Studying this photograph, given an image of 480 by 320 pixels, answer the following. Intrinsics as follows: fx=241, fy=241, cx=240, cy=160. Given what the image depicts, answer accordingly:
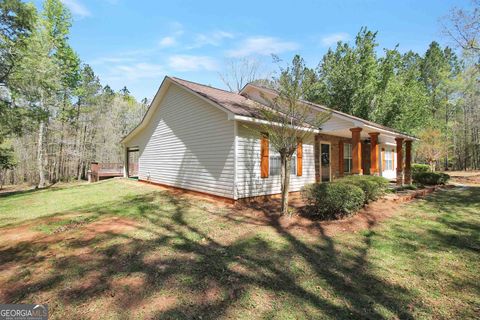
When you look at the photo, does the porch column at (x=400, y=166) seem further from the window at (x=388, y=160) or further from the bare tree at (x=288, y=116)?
the bare tree at (x=288, y=116)

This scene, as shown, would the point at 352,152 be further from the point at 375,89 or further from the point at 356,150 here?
the point at 375,89

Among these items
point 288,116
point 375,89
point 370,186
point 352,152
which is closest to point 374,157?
point 352,152

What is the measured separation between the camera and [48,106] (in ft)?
63.8

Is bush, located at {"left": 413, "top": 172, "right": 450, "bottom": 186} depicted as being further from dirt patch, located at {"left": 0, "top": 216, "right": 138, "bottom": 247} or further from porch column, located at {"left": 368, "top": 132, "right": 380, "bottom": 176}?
dirt patch, located at {"left": 0, "top": 216, "right": 138, "bottom": 247}

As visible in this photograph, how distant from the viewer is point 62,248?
15.8ft

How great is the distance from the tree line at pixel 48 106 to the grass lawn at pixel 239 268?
391 inches

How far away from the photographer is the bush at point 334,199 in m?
6.14

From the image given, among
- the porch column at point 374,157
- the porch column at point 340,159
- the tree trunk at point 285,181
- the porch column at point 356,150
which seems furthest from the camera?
the porch column at point 340,159

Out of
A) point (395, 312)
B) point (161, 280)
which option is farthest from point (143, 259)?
point (395, 312)

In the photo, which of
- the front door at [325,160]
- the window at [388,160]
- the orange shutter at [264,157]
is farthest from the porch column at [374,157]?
the window at [388,160]

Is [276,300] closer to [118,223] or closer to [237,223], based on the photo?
[237,223]

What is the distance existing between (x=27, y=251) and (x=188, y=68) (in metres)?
16.3
